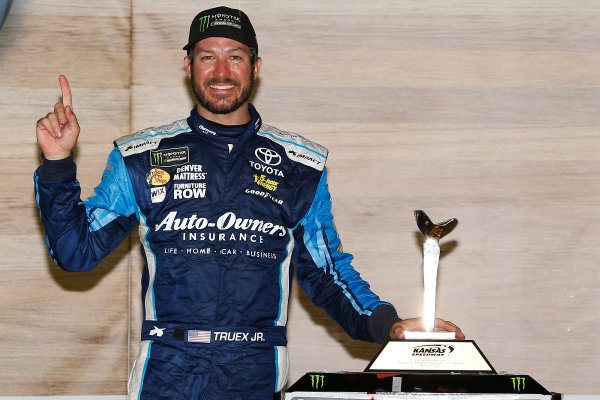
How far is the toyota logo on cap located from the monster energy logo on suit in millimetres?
199

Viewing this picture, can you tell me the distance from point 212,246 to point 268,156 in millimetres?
335

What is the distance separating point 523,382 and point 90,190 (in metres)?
1.93

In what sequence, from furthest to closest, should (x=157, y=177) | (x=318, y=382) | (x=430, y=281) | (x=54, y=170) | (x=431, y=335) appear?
1. (x=157, y=177)
2. (x=54, y=170)
3. (x=430, y=281)
4. (x=431, y=335)
5. (x=318, y=382)

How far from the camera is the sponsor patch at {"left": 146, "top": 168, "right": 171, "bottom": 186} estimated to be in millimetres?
2182

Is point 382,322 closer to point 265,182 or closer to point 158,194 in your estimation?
point 265,182

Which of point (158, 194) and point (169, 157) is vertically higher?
point (169, 157)

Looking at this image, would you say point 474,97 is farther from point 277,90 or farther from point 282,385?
point 282,385

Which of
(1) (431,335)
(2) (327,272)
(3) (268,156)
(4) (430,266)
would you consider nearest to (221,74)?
(3) (268,156)

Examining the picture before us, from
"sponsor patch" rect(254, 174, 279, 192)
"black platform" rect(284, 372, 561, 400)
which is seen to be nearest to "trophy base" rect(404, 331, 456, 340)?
"black platform" rect(284, 372, 561, 400)

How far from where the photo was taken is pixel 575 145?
121 inches

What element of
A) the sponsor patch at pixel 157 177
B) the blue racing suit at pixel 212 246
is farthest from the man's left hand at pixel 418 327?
the sponsor patch at pixel 157 177

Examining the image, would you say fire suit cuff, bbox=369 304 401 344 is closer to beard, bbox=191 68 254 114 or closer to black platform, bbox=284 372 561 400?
black platform, bbox=284 372 561 400

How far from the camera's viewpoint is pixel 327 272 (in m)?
2.29

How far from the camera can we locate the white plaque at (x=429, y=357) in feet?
5.23
